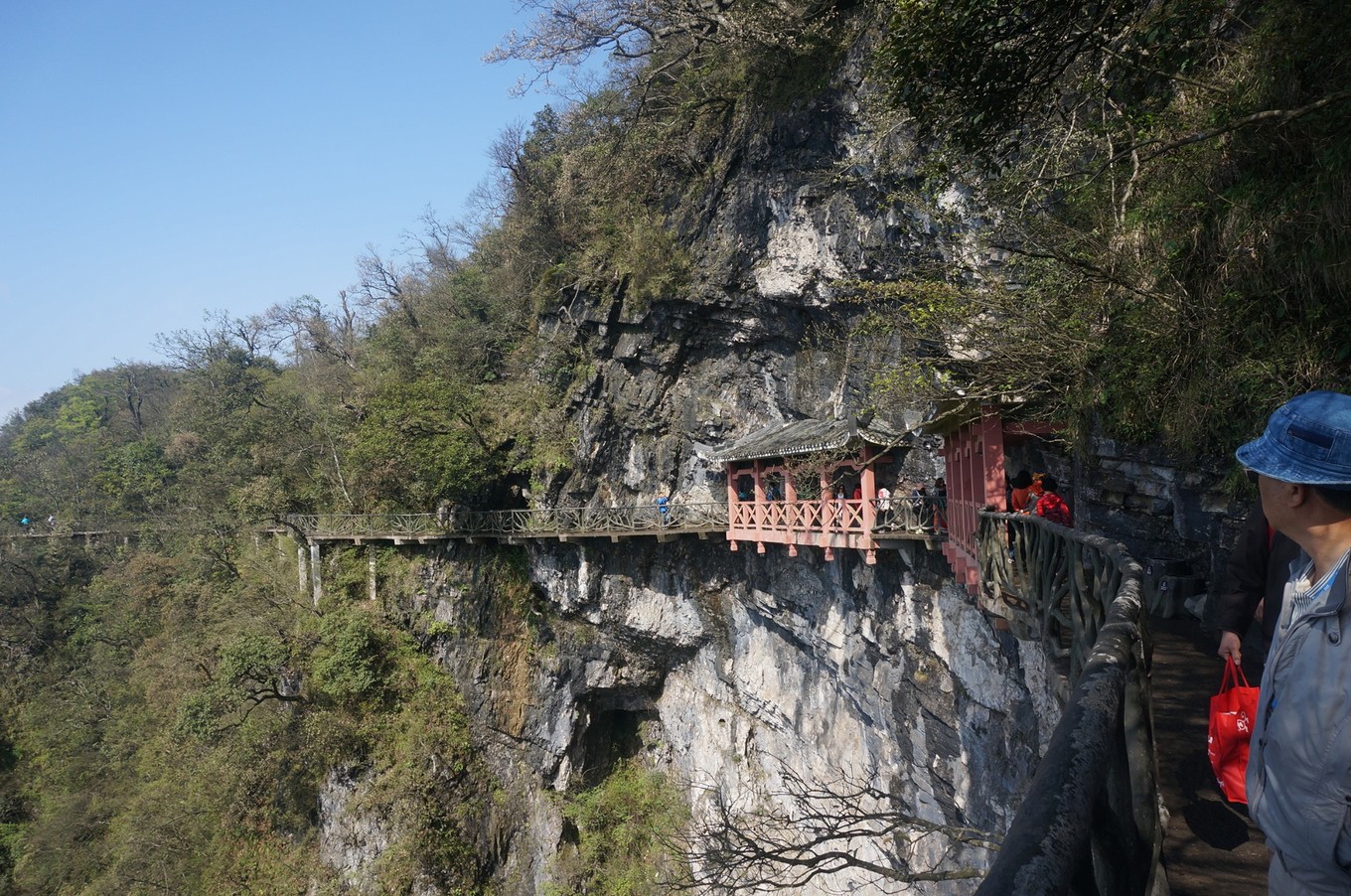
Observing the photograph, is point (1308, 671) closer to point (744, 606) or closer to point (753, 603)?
point (753, 603)

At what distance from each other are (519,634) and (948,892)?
12257mm

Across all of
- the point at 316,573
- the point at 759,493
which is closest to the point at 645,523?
the point at 759,493

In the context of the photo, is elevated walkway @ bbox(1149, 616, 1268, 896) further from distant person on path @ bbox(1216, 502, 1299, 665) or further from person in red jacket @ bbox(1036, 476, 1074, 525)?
person in red jacket @ bbox(1036, 476, 1074, 525)

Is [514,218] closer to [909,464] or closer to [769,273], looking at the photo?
[769,273]

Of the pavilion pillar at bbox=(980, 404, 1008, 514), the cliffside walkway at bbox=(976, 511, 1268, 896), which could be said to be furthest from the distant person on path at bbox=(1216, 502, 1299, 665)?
the pavilion pillar at bbox=(980, 404, 1008, 514)

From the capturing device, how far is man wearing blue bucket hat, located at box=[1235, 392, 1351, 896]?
45.3 inches

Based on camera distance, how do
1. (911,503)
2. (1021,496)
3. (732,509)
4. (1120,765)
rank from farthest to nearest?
(732,509) < (911,503) < (1021,496) < (1120,765)

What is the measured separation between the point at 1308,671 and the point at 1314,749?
0.39 feet

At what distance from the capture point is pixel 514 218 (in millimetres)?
20969

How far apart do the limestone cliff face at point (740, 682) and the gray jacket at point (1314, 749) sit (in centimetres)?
747

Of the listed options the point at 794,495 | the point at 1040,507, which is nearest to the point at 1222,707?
the point at 1040,507

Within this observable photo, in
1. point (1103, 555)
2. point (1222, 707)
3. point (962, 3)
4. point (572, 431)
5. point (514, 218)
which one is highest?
point (514, 218)

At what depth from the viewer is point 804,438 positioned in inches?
501

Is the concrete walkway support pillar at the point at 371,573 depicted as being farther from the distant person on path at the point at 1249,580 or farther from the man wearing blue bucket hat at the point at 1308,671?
the man wearing blue bucket hat at the point at 1308,671
